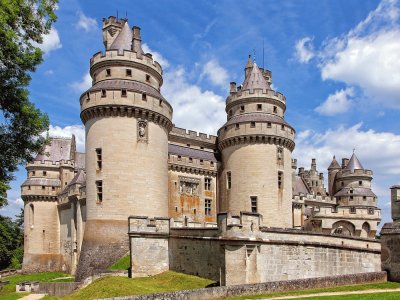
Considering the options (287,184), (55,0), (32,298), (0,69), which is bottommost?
(32,298)

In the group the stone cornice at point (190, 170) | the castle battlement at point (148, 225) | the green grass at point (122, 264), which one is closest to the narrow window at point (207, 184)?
the stone cornice at point (190, 170)

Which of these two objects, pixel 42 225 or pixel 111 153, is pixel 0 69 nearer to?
pixel 111 153

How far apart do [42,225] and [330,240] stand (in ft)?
113

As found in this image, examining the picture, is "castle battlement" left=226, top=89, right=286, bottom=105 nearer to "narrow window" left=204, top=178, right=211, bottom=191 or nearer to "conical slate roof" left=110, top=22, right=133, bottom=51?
"narrow window" left=204, top=178, right=211, bottom=191

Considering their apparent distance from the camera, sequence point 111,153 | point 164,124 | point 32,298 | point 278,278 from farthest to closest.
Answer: point 164,124
point 111,153
point 32,298
point 278,278

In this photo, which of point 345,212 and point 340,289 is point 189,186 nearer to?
point 345,212

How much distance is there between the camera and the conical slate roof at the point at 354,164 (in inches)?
2223

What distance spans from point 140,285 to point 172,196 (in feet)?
59.3

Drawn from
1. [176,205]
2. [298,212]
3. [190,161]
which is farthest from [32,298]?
[298,212]

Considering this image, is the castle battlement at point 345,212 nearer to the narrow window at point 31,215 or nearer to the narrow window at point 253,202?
the narrow window at point 253,202

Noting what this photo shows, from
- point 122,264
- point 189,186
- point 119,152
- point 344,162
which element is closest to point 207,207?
point 189,186

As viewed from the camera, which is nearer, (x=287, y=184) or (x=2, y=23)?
(x=2, y=23)

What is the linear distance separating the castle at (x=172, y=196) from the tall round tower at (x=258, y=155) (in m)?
0.10

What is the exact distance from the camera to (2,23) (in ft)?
50.2
